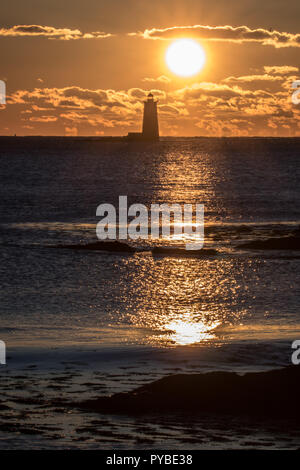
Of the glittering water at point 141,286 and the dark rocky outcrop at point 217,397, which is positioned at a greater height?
the glittering water at point 141,286

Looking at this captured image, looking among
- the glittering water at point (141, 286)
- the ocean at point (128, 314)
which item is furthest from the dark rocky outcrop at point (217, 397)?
the glittering water at point (141, 286)

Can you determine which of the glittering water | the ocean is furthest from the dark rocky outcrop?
the glittering water

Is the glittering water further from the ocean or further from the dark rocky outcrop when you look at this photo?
the dark rocky outcrop

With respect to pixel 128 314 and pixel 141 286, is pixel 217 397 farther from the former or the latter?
pixel 141 286

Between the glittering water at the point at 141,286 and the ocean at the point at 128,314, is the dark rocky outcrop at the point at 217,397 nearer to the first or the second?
the ocean at the point at 128,314

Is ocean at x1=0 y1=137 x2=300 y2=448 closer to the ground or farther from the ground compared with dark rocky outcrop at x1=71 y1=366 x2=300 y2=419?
farther from the ground

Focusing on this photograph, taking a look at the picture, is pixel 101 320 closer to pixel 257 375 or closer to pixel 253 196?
pixel 257 375

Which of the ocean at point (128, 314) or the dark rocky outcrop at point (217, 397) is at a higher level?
the ocean at point (128, 314)

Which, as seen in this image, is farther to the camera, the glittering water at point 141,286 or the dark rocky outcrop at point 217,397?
the glittering water at point 141,286

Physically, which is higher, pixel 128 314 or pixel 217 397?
pixel 128 314

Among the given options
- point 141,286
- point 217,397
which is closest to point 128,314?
point 141,286

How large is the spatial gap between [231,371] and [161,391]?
2072 mm

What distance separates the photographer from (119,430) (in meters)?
12.3

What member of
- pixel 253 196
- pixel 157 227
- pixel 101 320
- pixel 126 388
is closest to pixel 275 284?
pixel 101 320
